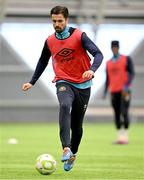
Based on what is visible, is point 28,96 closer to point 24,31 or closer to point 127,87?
point 24,31

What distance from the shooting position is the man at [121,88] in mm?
16594

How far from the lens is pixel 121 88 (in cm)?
1669

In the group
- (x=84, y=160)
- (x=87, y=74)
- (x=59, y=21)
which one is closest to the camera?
(x=87, y=74)

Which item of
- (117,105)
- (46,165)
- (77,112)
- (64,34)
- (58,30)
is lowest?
(117,105)

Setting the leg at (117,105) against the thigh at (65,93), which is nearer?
the thigh at (65,93)

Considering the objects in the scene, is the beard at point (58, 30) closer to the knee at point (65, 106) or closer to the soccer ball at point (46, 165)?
the knee at point (65, 106)

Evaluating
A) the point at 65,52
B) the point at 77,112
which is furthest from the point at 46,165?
the point at 65,52

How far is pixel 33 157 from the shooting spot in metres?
12.2

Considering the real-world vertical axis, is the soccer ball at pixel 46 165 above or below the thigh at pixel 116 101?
above

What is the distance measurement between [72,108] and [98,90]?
1984cm

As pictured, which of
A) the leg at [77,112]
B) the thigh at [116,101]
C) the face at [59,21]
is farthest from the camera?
the thigh at [116,101]

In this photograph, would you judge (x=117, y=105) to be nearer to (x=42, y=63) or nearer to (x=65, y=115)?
(x=42, y=63)

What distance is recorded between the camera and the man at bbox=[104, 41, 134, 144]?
16594 mm

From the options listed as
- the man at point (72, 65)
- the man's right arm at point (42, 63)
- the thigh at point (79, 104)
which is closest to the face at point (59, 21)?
the man at point (72, 65)
